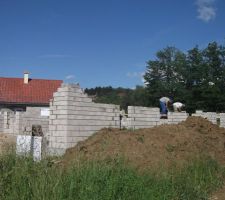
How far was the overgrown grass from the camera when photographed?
17.1ft

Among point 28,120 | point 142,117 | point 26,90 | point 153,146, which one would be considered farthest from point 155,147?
point 26,90

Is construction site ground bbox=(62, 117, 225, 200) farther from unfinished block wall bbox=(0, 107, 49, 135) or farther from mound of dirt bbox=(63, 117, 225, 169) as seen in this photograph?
unfinished block wall bbox=(0, 107, 49, 135)

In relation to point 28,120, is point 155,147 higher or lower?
lower

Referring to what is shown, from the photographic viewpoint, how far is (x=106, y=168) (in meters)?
5.96

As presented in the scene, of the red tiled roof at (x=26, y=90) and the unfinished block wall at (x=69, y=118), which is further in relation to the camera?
the red tiled roof at (x=26, y=90)

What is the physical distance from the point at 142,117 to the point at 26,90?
34762mm

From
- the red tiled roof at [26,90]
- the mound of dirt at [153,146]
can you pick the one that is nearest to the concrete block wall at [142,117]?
the mound of dirt at [153,146]

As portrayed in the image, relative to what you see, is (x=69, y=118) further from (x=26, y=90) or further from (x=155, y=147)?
(x=26, y=90)

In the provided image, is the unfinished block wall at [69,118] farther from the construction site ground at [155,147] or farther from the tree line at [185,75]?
the tree line at [185,75]

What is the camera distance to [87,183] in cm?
542

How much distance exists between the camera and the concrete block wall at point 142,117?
11.9m

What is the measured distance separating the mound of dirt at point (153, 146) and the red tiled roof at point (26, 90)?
34.8m

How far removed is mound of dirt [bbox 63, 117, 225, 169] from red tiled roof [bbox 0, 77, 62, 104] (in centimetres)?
3477

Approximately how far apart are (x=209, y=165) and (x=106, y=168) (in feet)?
10.7
